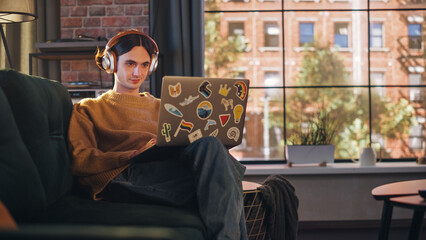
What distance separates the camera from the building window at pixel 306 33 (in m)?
15.9

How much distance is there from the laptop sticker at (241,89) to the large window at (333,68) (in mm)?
10839

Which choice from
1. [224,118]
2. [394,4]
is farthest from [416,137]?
[224,118]

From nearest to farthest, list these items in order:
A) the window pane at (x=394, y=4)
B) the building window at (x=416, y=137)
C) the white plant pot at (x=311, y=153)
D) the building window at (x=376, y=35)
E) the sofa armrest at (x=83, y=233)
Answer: the sofa armrest at (x=83, y=233)
the white plant pot at (x=311, y=153)
the window pane at (x=394, y=4)
the building window at (x=376, y=35)
the building window at (x=416, y=137)

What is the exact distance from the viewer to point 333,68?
14.5 meters

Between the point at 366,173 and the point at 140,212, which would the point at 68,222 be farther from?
the point at 366,173

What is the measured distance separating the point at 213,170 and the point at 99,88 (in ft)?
6.19

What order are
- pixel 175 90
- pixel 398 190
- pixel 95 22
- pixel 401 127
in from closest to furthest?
pixel 175 90 < pixel 398 190 < pixel 95 22 < pixel 401 127

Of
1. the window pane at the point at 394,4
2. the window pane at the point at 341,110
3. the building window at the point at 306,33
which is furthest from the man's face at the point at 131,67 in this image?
the building window at the point at 306,33

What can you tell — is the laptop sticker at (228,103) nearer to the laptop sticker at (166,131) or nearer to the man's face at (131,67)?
the laptop sticker at (166,131)

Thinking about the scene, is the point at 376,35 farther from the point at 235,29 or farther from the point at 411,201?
the point at 411,201

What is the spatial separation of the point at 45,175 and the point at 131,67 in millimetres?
766

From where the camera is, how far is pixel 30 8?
2.96 meters

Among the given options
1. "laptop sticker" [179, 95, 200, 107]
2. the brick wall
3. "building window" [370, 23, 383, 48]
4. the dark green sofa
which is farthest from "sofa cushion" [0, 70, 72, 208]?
"building window" [370, 23, 383, 48]

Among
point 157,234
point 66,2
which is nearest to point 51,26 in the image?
point 66,2
